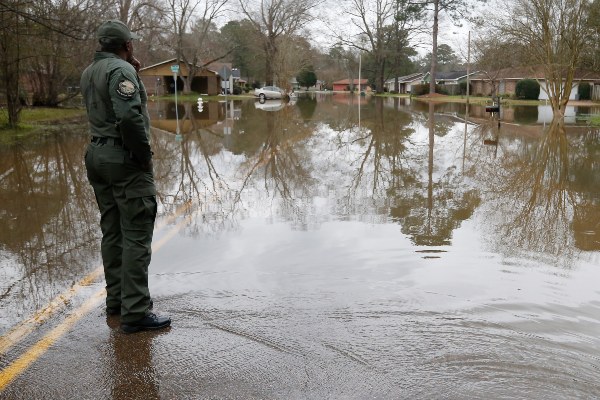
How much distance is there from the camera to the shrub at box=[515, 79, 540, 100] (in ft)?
199

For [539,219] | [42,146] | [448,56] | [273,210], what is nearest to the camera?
[539,219]

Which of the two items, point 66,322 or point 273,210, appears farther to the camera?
point 273,210

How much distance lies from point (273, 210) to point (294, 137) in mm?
9960

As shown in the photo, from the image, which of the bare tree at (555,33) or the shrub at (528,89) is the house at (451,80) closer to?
the shrub at (528,89)

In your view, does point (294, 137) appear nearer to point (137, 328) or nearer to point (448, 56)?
point (137, 328)

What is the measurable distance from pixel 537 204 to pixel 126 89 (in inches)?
252

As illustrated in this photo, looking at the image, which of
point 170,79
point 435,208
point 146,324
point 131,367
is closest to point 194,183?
point 435,208

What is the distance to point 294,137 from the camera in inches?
693

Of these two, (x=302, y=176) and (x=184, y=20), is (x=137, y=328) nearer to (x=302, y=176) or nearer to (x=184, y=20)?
(x=302, y=176)

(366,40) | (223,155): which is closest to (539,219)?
(223,155)

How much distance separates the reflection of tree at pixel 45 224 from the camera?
5020 mm

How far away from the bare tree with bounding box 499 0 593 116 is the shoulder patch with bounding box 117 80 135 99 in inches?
959

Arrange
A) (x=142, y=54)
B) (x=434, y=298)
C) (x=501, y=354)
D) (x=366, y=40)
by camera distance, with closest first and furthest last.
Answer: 1. (x=501, y=354)
2. (x=434, y=298)
3. (x=142, y=54)
4. (x=366, y=40)

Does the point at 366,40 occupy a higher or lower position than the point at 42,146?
higher
